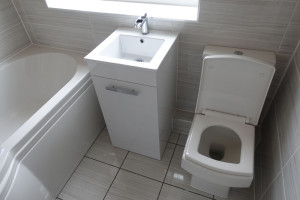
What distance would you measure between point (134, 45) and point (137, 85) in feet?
1.24

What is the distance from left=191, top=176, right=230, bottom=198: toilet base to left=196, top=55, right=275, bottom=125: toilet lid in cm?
45

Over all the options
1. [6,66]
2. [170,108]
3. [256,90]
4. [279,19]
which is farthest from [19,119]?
[279,19]

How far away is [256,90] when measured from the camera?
4.03 ft

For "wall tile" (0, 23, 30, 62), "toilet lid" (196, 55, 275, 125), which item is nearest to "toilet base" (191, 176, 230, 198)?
"toilet lid" (196, 55, 275, 125)

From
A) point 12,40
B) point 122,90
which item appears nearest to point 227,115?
point 122,90

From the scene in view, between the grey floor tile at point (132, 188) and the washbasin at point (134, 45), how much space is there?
2.70 ft

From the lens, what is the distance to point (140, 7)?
1.54m

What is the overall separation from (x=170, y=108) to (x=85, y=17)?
90 centimetres

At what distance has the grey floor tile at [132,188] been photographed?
1.46m

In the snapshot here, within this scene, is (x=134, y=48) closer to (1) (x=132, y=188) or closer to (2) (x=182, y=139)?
(2) (x=182, y=139)

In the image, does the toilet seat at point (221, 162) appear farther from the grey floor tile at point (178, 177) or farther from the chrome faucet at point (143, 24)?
the chrome faucet at point (143, 24)

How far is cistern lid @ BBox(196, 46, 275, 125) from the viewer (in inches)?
46.0

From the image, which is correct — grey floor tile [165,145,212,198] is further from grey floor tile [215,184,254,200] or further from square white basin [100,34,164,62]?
square white basin [100,34,164,62]

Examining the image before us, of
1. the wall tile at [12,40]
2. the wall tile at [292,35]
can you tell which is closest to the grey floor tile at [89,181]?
the wall tile at [12,40]
